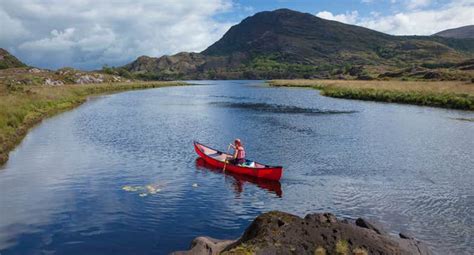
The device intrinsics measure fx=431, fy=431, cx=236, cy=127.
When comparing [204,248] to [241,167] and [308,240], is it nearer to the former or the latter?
[308,240]

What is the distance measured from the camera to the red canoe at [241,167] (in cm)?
2992

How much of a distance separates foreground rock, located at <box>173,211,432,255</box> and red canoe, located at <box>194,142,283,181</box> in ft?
42.3

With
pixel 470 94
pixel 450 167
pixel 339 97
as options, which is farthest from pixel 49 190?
pixel 339 97

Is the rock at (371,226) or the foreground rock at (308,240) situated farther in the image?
the rock at (371,226)

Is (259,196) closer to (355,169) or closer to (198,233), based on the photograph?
(198,233)

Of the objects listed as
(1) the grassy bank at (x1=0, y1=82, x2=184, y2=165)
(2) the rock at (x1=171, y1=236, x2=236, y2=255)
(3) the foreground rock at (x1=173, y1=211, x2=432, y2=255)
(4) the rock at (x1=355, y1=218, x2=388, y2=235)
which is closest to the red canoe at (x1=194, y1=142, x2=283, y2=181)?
(4) the rock at (x1=355, y1=218, x2=388, y2=235)

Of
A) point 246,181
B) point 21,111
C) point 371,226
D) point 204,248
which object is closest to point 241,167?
point 246,181

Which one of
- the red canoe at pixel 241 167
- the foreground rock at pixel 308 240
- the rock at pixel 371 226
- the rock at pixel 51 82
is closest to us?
the foreground rock at pixel 308 240

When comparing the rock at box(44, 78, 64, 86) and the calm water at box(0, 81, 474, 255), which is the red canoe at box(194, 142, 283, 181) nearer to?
the calm water at box(0, 81, 474, 255)

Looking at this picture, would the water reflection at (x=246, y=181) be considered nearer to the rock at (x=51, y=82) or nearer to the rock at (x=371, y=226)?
the rock at (x=371, y=226)

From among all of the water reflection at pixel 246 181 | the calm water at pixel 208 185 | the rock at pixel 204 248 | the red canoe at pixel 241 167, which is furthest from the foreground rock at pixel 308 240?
the red canoe at pixel 241 167

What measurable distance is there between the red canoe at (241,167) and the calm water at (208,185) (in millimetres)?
654

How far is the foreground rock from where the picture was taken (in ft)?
Result: 47.8

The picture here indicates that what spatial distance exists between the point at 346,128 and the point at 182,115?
29.2 m
